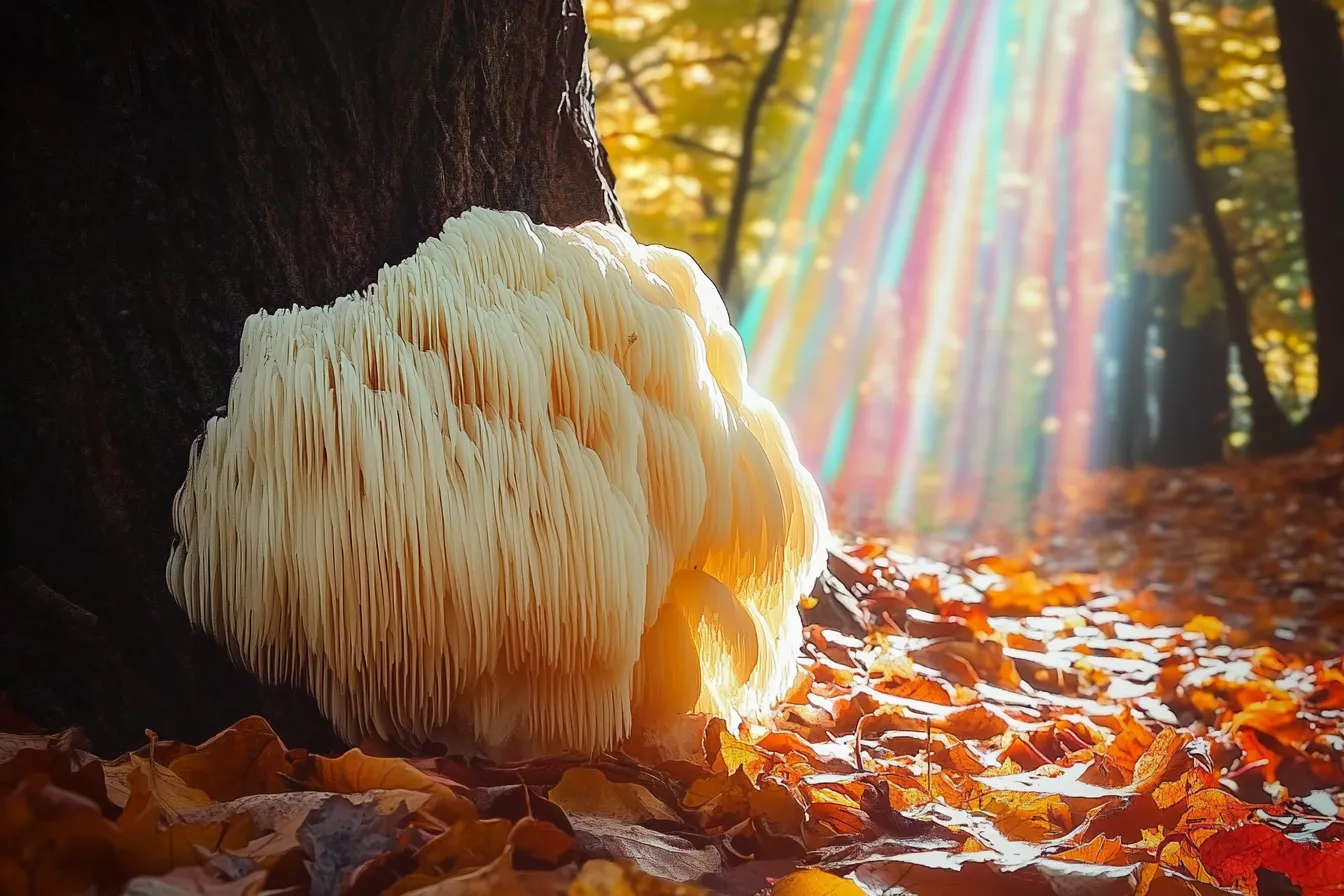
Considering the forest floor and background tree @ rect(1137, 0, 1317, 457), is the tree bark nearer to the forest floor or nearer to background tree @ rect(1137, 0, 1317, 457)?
background tree @ rect(1137, 0, 1317, 457)

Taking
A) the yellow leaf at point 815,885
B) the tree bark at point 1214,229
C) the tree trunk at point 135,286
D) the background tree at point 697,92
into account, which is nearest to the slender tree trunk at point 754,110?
the background tree at point 697,92

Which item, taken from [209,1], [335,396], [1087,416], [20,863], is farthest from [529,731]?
[1087,416]

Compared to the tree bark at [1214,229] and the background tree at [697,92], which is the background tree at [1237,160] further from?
the background tree at [697,92]

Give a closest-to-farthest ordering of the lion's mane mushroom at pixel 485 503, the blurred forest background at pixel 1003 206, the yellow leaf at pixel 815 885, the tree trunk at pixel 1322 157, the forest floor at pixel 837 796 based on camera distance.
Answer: the forest floor at pixel 837 796 < the yellow leaf at pixel 815 885 < the lion's mane mushroom at pixel 485 503 < the tree trunk at pixel 1322 157 < the blurred forest background at pixel 1003 206

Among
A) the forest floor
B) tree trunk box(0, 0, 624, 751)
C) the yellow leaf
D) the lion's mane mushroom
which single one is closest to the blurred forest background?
the forest floor

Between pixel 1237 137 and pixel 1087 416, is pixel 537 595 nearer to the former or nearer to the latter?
pixel 1237 137

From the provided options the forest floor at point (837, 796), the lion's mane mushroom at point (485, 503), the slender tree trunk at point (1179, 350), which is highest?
the slender tree trunk at point (1179, 350)
